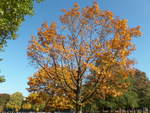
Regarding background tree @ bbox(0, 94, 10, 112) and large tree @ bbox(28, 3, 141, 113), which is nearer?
large tree @ bbox(28, 3, 141, 113)

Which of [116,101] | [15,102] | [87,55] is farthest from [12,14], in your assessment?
[15,102]

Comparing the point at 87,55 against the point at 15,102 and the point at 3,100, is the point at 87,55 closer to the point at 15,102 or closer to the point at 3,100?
the point at 15,102

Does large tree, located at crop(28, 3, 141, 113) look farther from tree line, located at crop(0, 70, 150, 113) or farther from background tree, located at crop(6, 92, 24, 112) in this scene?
background tree, located at crop(6, 92, 24, 112)

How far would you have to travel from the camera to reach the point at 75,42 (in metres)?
12.4

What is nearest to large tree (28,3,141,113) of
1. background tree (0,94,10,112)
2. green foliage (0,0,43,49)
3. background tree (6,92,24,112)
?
green foliage (0,0,43,49)

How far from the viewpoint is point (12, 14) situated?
858cm

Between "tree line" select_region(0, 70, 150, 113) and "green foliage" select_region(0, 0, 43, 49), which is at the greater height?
"green foliage" select_region(0, 0, 43, 49)

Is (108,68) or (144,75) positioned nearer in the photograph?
(108,68)

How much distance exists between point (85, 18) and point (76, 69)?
3873 millimetres

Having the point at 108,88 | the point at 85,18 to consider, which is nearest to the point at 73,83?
the point at 108,88

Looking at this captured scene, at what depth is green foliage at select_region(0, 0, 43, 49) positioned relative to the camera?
25.7 feet

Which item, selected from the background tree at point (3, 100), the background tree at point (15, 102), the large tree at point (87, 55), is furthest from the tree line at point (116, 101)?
the background tree at point (3, 100)

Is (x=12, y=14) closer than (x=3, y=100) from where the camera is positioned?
Yes

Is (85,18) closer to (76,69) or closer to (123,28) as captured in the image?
(123,28)
